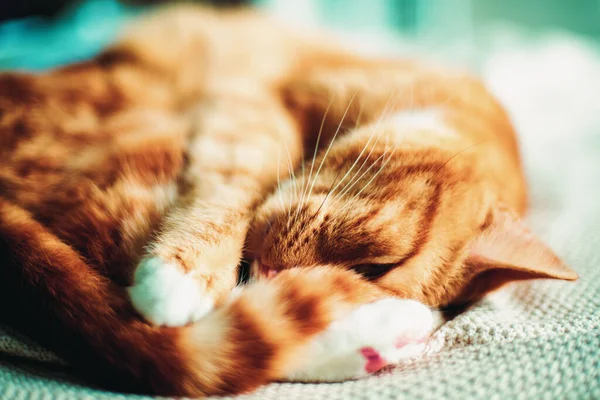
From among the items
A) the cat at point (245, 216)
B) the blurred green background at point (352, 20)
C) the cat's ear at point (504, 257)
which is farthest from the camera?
the blurred green background at point (352, 20)

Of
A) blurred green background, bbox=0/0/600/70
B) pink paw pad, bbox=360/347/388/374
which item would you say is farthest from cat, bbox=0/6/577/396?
blurred green background, bbox=0/0/600/70

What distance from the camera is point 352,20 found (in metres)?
3.48

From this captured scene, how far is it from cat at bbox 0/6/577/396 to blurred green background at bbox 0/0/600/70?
1.97ft

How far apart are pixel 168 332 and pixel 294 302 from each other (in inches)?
7.0

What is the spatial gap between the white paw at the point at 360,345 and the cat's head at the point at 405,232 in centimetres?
11

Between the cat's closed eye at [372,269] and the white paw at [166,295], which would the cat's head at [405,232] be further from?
the white paw at [166,295]

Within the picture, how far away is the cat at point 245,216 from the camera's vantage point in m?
0.68

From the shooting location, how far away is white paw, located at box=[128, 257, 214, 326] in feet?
2.26

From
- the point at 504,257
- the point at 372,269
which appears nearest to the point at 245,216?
the point at 372,269

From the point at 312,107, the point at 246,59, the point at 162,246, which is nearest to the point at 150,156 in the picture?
the point at 162,246

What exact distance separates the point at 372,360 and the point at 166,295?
1.04 ft

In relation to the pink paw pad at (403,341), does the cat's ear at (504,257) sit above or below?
above

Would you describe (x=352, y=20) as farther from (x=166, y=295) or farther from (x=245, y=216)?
(x=166, y=295)

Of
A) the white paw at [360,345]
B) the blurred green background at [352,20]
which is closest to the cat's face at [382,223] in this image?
the white paw at [360,345]
